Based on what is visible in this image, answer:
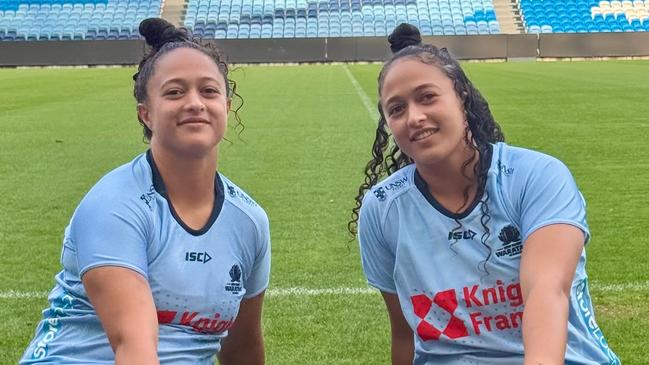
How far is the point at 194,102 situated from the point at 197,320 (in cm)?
66

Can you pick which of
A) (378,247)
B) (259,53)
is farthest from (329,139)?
(259,53)

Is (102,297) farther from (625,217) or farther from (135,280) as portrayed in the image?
(625,217)

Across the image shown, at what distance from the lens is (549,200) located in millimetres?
2650

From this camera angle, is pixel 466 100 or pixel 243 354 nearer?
pixel 466 100

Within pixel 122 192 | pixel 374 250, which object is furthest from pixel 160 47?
pixel 374 250

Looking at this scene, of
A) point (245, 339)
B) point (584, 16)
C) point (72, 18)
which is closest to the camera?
point (245, 339)

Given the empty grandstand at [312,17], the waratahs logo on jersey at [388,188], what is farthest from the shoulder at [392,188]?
the empty grandstand at [312,17]

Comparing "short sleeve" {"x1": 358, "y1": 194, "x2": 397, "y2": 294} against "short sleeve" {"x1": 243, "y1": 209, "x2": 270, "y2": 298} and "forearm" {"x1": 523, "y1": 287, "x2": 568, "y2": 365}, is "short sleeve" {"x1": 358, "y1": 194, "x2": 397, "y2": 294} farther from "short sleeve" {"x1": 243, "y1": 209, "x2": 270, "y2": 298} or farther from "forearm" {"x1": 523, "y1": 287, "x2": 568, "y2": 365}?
"forearm" {"x1": 523, "y1": 287, "x2": 568, "y2": 365}

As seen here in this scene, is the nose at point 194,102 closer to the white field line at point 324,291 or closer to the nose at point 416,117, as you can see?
the nose at point 416,117

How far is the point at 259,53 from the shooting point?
4028 cm

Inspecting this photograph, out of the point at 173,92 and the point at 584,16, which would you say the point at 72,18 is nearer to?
the point at 584,16

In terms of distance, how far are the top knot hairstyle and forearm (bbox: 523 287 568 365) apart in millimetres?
1174

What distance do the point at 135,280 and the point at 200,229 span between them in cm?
29

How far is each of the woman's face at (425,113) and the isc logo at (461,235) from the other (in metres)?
0.22
